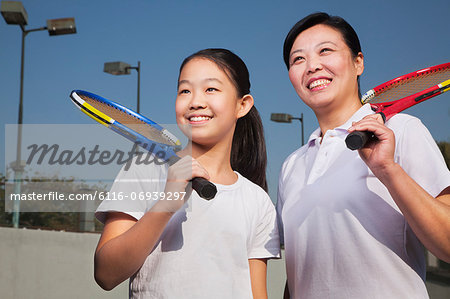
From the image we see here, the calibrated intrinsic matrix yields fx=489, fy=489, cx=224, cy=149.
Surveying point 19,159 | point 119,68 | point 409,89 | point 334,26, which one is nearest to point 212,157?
point 334,26

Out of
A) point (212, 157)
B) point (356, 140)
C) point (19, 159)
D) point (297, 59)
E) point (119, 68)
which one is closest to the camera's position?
point (356, 140)

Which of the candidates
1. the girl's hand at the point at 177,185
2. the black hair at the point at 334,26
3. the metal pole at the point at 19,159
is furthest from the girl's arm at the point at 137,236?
the metal pole at the point at 19,159

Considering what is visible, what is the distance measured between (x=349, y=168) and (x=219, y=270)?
0.63 meters

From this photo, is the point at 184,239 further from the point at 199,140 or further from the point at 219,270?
the point at 199,140

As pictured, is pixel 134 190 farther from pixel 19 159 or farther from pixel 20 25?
pixel 20 25

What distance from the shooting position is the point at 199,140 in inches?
75.8

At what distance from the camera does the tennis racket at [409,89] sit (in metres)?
2.09

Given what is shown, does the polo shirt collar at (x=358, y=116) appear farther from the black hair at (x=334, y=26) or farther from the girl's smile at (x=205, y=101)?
the girl's smile at (x=205, y=101)

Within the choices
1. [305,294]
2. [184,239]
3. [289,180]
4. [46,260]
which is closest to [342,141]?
[289,180]

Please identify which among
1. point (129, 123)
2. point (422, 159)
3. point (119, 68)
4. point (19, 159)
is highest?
→ point (119, 68)

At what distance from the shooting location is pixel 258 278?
6.31ft

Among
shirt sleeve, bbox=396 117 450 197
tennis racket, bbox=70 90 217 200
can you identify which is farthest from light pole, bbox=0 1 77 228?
shirt sleeve, bbox=396 117 450 197

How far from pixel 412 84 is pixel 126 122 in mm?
1335

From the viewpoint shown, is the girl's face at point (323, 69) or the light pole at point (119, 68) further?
the light pole at point (119, 68)
